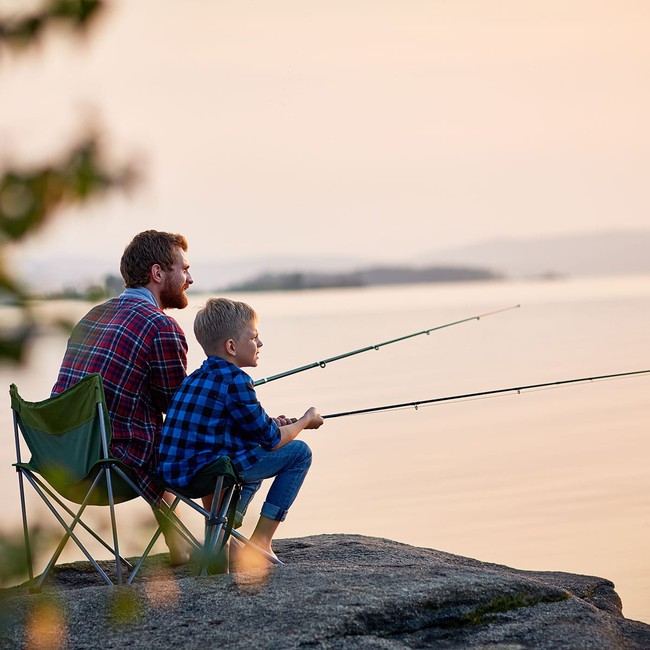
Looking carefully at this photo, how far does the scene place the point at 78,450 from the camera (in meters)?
3.90

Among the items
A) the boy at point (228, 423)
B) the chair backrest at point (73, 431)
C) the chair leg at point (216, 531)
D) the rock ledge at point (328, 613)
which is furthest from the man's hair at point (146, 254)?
the rock ledge at point (328, 613)

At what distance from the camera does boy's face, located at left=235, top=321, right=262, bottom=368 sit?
13.2ft

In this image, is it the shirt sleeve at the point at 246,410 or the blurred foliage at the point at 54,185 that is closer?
the blurred foliage at the point at 54,185

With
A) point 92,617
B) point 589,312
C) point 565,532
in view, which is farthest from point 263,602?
point 589,312

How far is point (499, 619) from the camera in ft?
12.0

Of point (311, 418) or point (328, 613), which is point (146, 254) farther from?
point (328, 613)

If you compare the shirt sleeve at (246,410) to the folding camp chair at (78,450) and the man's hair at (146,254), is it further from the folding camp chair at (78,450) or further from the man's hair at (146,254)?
the man's hair at (146,254)

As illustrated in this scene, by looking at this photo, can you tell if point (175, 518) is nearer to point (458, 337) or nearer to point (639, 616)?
point (639, 616)

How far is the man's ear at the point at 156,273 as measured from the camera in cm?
433

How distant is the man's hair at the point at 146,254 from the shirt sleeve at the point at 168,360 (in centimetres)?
24

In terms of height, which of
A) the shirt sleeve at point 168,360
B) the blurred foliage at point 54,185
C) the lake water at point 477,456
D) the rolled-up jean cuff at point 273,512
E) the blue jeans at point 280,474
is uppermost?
the blurred foliage at point 54,185

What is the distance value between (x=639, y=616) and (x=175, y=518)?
6.95 ft

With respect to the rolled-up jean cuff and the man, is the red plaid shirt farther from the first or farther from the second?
the rolled-up jean cuff

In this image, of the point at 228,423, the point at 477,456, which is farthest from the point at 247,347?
the point at 477,456
